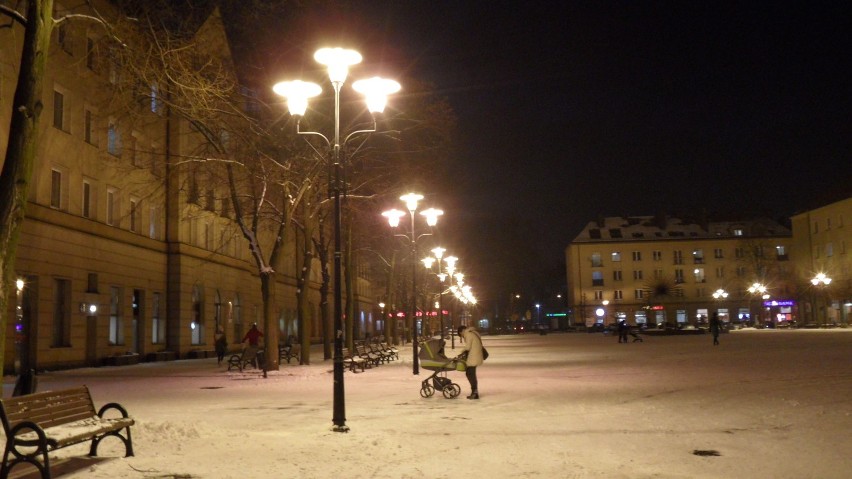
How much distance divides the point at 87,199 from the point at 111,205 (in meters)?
2.23

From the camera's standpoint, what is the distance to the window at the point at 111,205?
119 ft

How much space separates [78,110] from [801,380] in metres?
27.9

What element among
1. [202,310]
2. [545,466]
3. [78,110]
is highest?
[78,110]

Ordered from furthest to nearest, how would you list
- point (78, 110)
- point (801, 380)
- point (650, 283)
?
point (650, 283)
point (78, 110)
point (801, 380)

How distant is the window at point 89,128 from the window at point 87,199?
1799 millimetres

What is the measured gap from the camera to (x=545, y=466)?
955 centimetres

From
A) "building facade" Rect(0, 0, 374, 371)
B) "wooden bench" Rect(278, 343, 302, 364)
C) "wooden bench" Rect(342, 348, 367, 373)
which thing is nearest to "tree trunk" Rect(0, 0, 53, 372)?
"building facade" Rect(0, 0, 374, 371)

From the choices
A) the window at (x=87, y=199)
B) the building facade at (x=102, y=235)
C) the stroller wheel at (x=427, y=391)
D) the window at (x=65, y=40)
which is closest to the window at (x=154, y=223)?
the building facade at (x=102, y=235)

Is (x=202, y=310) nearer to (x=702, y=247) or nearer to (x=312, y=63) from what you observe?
(x=312, y=63)

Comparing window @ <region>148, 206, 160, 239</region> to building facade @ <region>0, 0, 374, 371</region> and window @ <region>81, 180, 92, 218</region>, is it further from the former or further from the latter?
window @ <region>81, 180, 92, 218</region>

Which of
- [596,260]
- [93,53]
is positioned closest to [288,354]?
[93,53]

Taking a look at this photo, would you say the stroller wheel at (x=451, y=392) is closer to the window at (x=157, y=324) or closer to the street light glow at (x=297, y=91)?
the street light glow at (x=297, y=91)

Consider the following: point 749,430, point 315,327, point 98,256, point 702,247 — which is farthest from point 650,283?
point 749,430

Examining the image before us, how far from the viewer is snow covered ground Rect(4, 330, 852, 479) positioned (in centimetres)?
953
